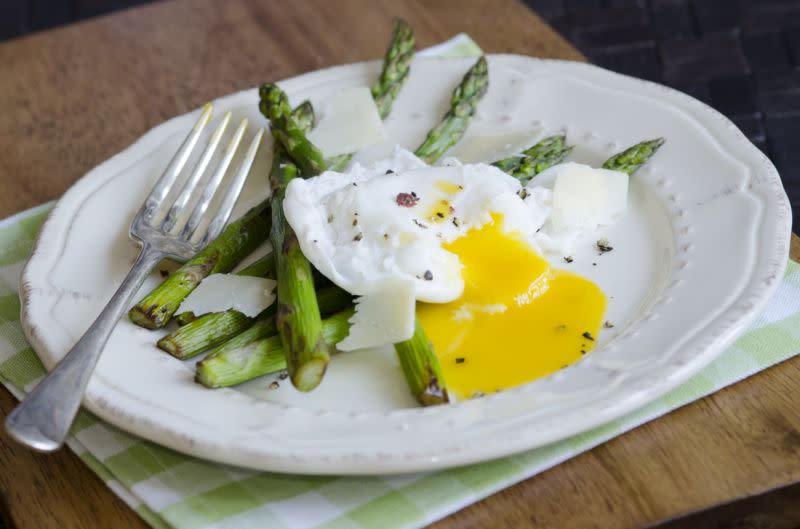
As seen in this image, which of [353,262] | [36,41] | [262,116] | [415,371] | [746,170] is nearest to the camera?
[415,371]

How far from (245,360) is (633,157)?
1.50m

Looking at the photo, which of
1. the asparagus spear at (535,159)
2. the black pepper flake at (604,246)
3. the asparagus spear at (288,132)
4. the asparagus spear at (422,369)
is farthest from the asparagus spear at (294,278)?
the black pepper flake at (604,246)

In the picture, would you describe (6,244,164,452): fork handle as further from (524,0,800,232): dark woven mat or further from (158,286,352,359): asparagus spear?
(524,0,800,232): dark woven mat

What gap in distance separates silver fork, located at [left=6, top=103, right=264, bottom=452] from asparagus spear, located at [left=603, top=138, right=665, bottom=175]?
124 centimetres

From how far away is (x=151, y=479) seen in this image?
2.56 m

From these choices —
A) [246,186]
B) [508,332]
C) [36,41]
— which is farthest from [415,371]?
[36,41]

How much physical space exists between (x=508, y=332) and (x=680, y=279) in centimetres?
53

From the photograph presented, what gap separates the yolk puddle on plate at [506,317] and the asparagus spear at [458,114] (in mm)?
668

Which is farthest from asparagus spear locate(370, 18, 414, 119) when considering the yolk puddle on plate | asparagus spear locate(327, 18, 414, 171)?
the yolk puddle on plate

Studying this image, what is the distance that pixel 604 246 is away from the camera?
3.16 metres

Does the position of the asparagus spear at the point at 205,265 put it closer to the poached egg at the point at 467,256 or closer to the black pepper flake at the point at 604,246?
the poached egg at the point at 467,256

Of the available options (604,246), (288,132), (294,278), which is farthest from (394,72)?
(294,278)

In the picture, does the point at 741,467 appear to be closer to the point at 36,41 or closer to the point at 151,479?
the point at 151,479

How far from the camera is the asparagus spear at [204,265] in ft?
9.68
